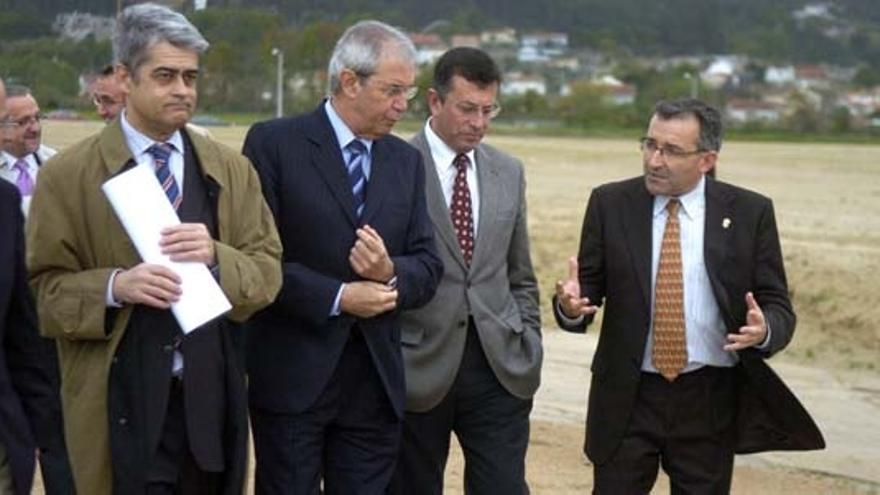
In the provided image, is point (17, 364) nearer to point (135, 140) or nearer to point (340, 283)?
point (135, 140)

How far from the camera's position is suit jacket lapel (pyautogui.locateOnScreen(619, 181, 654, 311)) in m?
5.51

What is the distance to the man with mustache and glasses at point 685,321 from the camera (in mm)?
5457

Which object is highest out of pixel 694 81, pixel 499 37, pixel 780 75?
pixel 694 81

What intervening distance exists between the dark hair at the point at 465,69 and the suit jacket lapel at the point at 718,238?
94 cm

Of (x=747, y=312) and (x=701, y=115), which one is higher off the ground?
(x=701, y=115)

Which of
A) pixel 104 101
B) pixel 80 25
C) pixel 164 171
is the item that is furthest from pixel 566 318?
pixel 80 25

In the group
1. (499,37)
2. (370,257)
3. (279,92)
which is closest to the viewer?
(370,257)

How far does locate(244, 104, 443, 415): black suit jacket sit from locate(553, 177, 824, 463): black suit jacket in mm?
713

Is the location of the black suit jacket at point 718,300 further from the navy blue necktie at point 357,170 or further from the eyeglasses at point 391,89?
the eyeglasses at point 391,89

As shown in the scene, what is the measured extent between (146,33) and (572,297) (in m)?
1.82

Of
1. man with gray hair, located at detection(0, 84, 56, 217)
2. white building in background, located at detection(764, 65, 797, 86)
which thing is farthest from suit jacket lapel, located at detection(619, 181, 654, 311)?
white building in background, located at detection(764, 65, 797, 86)

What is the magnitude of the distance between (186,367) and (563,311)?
161 cm

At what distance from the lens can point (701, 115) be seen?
5480 millimetres

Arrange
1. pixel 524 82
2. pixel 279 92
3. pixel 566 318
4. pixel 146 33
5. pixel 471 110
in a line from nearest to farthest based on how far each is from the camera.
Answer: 1. pixel 146 33
2. pixel 566 318
3. pixel 471 110
4. pixel 279 92
5. pixel 524 82
